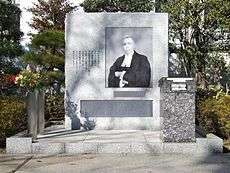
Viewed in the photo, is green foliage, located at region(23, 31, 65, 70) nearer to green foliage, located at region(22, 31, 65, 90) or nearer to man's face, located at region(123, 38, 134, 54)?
green foliage, located at region(22, 31, 65, 90)

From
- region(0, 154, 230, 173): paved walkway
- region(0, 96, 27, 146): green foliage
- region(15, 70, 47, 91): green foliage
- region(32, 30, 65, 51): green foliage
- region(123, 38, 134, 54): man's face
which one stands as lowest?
region(0, 154, 230, 173): paved walkway

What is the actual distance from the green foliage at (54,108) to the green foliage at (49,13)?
9050 mm

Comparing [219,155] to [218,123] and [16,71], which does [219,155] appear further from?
[16,71]

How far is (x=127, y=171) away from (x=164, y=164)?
94 centimetres

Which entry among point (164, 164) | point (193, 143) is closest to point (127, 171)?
point (164, 164)

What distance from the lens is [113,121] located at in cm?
1340

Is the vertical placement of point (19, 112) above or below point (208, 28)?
below

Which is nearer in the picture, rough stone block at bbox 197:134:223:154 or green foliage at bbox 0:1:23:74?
rough stone block at bbox 197:134:223:154

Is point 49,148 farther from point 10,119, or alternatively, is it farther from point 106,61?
point 106,61

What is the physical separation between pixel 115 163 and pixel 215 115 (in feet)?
13.0

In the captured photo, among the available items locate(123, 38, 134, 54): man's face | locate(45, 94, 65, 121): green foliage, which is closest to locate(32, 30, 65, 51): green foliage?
locate(45, 94, 65, 121): green foliage

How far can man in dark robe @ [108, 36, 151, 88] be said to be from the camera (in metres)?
13.5

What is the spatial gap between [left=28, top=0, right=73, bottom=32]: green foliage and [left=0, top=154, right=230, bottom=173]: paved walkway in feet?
53.8

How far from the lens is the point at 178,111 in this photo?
1030 centimetres
